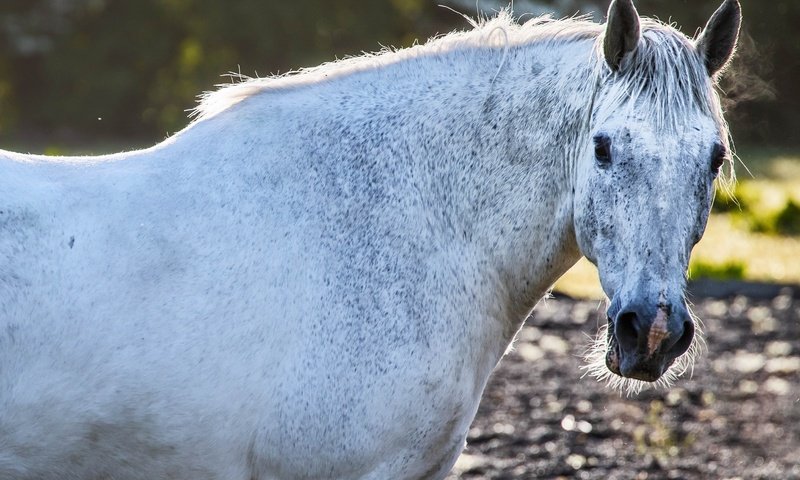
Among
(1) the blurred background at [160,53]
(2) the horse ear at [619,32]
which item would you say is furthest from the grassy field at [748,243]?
(1) the blurred background at [160,53]

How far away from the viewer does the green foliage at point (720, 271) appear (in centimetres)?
985


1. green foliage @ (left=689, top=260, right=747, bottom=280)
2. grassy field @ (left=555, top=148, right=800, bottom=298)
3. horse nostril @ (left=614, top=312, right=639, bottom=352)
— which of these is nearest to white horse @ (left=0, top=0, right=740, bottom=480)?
horse nostril @ (left=614, top=312, right=639, bottom=352)

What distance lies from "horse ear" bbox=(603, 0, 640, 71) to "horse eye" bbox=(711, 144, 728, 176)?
367mm

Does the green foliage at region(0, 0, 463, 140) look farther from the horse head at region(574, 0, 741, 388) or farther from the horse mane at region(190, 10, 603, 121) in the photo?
the horse head at region(574, 0, 741, 388)

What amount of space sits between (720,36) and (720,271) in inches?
292

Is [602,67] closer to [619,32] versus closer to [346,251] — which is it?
[619,32]

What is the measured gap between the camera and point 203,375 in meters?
2.85

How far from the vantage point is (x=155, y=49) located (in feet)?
85.4

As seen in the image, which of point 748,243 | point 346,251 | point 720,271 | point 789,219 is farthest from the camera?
point 789,219

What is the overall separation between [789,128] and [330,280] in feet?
75.2

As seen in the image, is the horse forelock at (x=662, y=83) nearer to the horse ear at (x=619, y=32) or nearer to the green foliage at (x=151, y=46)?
the horse ear at (x=619, y=32)

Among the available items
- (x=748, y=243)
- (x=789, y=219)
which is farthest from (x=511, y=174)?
(x=789, y=219)

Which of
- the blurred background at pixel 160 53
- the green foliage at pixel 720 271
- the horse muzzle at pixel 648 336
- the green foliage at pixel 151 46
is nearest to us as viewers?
the horse muzzle at pixel 648 336

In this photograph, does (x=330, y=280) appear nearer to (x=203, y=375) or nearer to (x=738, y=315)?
(x=203, y=375)
